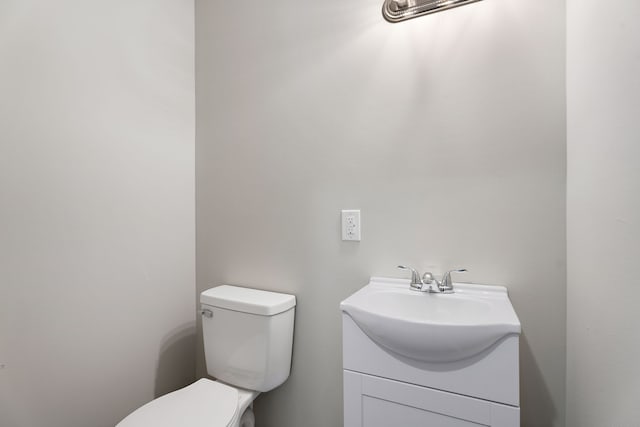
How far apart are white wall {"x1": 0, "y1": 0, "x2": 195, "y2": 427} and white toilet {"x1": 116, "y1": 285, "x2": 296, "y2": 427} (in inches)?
12.8

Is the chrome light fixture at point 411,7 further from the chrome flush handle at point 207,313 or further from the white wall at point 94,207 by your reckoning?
the chrome flush handle at point 207,313

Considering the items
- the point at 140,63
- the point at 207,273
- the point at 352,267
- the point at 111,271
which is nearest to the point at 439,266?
the point at 352,267

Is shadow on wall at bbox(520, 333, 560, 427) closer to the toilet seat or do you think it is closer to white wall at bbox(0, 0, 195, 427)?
the toilet seat

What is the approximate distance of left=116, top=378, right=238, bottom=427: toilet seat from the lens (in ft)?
3.18

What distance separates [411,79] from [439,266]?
2.34ft

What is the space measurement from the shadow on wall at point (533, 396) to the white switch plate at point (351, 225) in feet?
2.17

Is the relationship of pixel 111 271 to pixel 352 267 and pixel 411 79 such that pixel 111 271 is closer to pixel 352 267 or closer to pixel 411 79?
pixel 352 267

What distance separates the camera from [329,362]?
1.26m

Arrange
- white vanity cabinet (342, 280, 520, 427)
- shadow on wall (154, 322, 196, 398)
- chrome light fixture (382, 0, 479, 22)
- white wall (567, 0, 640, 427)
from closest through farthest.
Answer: white wall (567, 0, 640, 427), white vanity cabinet (342, 280, 520, 427), chrome light fixture (382, 0, 479, 22), shadow on wall (154, 322, 196, 398)

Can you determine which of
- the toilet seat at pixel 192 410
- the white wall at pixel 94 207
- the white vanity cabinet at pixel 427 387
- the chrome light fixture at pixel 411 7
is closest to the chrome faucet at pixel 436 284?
the white vanity cabinet at pixel 427 387

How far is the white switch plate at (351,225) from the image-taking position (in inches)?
47.4

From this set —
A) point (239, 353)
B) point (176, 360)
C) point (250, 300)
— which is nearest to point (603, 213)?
point (250, 300)

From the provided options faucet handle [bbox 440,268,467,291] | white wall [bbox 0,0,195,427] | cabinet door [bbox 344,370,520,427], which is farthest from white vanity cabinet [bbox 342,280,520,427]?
white wall [bbox 0,0,195,427]

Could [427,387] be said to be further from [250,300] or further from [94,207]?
[94,207]
